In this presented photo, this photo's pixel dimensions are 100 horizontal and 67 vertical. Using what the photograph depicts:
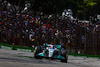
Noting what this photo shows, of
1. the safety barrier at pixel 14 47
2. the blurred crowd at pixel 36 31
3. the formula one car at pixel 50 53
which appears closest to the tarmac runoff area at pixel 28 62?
the formula one car at pixel 50 53

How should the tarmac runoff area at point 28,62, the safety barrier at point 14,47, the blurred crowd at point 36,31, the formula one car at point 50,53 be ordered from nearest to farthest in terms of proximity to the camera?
the tarmac runoff area at point 28,62 → the formula one car at point 50,53 → the safety barrier at point 14,47 → the blurred crowd at point 36,31

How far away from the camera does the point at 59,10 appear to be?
30.6m

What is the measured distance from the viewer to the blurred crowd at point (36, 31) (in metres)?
19.0

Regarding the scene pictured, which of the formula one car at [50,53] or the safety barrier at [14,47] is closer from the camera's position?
the formula one car at [50,53]

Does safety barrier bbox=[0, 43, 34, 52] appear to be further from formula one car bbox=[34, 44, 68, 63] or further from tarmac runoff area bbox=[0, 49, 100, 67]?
formula one car bbox=[34, 44, 68, 63]

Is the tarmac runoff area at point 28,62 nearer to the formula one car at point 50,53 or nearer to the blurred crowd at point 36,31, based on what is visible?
the formula one car at point 50,53

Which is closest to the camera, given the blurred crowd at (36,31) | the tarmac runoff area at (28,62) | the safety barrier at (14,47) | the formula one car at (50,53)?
the tarmac runoff area at (28,62)

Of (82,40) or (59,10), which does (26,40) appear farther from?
(59,10)

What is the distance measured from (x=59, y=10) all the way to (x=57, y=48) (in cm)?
1728

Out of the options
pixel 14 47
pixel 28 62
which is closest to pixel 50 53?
pixel 28 62

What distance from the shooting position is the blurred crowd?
747 inches

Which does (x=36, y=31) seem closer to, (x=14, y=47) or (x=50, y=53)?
(x=14, y=47)

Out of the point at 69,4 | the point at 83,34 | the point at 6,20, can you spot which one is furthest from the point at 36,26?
the point at 69,4

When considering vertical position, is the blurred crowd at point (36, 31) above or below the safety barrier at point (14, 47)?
above
